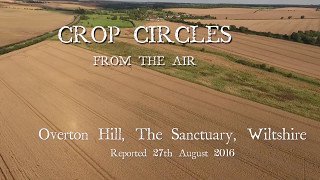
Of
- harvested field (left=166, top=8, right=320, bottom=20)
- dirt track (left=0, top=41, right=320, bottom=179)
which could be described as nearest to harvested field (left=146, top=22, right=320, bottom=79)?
dirt track (left=0, top=41, right=320, bottom=179)

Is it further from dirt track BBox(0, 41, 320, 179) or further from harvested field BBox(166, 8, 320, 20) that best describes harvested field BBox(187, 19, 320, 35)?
dirt track BBox(0, 41, 320, 179)

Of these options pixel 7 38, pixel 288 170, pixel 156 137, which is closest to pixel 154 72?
pixel 156 137

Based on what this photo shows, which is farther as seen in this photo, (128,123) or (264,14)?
(264,14)

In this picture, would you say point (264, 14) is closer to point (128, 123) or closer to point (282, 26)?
point (282, 26)

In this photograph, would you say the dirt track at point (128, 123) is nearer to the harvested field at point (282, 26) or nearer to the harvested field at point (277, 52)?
the harvested field at point (277, 52)

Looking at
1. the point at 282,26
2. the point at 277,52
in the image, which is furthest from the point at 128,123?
the point at 282,26

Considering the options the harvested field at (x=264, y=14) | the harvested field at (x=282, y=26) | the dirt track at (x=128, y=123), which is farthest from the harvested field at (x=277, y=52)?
the harvested field at (x=264, y=14)

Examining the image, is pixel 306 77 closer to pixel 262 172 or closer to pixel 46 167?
pixel 262 172
